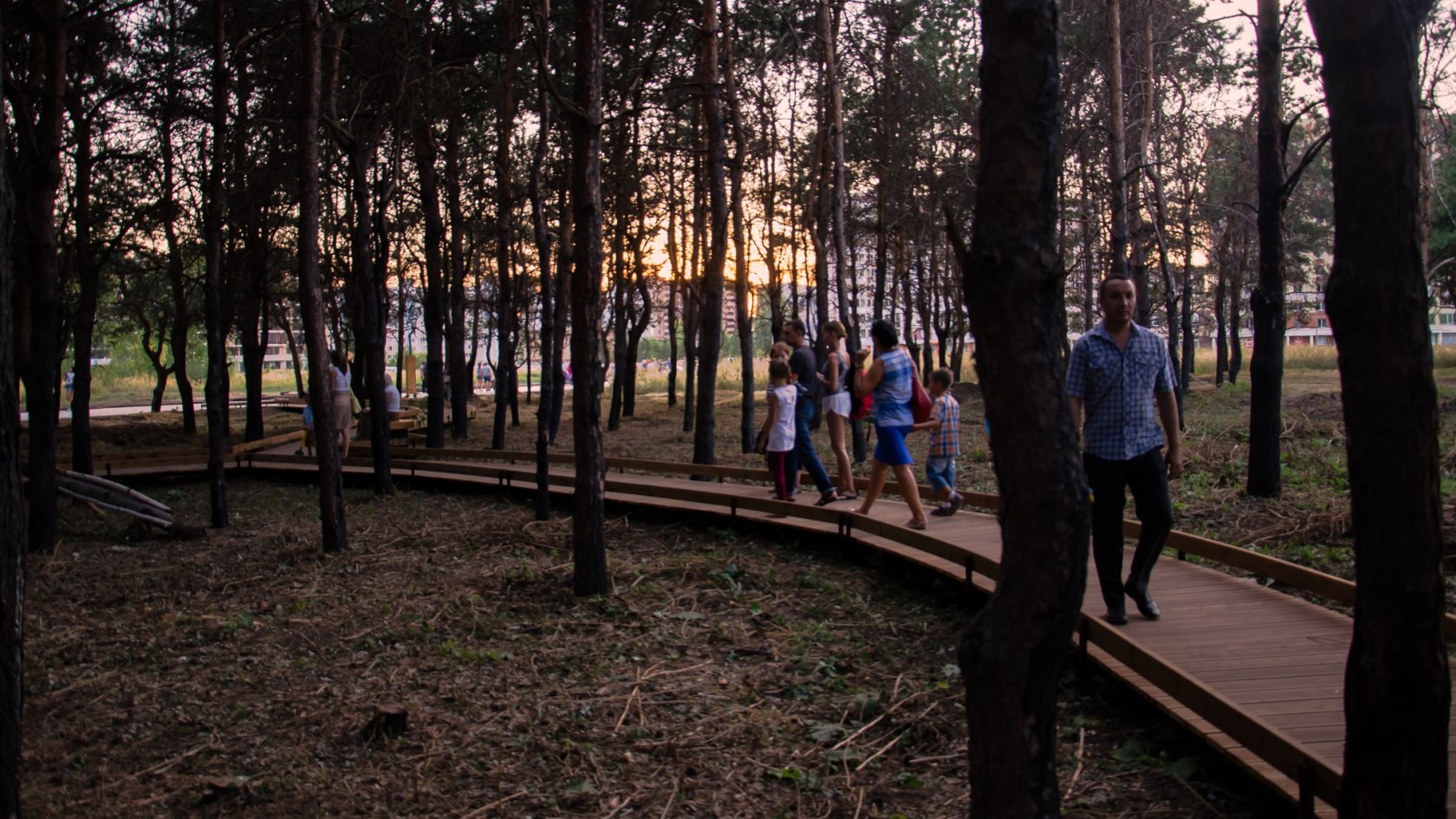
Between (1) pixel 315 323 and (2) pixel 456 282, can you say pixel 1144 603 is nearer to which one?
(1) pixel 315 323

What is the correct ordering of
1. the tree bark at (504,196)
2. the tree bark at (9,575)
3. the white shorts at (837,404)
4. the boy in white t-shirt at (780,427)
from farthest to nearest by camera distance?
1. the tree bark at (504,196)
2. the boy in white t-shirt at (780,427)
3. the white shorts at (837,404)
4. the tree bark at (9,575)

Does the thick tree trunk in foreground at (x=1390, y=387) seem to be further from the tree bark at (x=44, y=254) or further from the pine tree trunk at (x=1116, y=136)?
the pine tree trunk at (x=1116, y=136)

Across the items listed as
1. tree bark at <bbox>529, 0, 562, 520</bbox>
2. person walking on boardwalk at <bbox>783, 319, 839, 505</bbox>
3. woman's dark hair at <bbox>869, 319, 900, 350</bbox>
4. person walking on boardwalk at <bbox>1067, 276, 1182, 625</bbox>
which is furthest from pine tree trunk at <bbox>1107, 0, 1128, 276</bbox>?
person walking on boardwalk at <bbox>1067, 276, 1182, 625</bbox>

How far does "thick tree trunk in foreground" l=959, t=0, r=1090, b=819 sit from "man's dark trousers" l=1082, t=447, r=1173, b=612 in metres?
2.74

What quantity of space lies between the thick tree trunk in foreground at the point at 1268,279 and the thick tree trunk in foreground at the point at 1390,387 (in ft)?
29.1

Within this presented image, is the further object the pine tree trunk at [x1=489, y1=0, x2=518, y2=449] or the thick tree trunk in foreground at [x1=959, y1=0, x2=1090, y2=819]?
the pine tree trunk at [x1=489, y1=0, x2=518, y2=449]

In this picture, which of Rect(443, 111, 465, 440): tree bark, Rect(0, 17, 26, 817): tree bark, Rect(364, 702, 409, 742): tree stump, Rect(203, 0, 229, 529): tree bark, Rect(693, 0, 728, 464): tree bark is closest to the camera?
Rect(0, 17, 26, 817): tree bark

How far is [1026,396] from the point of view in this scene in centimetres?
339

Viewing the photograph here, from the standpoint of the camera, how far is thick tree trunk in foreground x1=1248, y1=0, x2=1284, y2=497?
38.6ft

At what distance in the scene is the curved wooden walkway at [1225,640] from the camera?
4465mm

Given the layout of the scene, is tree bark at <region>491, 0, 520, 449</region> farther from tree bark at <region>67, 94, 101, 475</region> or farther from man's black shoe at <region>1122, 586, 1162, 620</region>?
man's black shoe at <region>1122, 586, 1162, 620</region>

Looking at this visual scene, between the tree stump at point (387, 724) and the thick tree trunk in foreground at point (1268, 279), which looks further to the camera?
the thick tree trunk in foreground at point (1268, 279)

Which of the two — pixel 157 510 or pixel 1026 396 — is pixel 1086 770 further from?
pixel 157 510

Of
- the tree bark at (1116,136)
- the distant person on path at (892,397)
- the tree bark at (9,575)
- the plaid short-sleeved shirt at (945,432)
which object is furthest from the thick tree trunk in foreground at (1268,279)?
the tree bark at (9,575)
